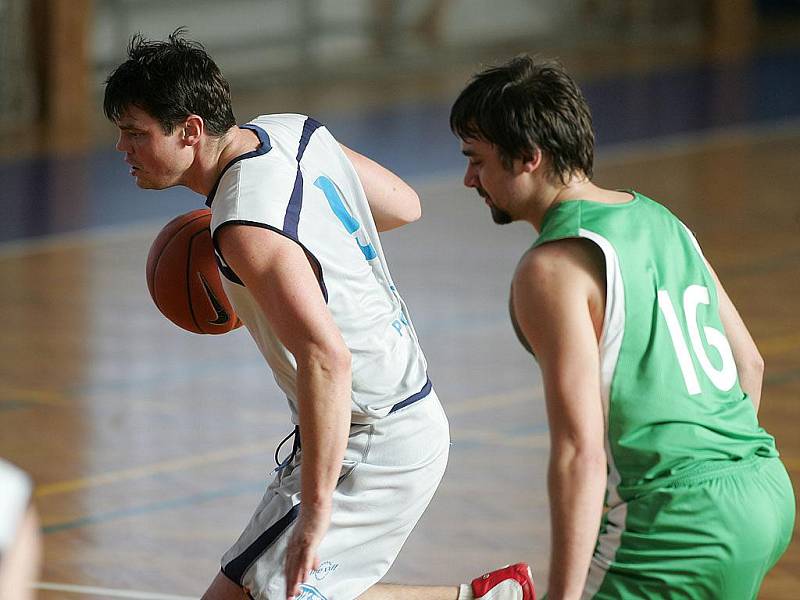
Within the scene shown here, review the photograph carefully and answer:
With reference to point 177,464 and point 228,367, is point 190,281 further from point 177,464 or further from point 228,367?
point 228,367

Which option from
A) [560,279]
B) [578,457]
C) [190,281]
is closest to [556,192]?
[560,279]

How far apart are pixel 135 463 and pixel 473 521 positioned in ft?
4.62

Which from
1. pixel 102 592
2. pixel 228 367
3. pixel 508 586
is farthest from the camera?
pixel 228 367

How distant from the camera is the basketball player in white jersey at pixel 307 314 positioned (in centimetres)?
290

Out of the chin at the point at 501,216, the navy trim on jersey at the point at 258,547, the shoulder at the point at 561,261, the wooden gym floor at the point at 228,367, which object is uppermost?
the chin at the point at 501,216

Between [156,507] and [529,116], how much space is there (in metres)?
3.03

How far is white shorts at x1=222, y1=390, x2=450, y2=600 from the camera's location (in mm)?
3125

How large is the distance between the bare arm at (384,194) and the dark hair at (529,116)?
741mm

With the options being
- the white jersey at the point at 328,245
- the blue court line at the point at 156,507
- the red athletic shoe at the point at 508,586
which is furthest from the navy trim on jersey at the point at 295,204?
the blue court line at the point at 156,507

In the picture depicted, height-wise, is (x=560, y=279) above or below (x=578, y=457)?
above

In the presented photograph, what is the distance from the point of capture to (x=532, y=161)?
2.59 meters

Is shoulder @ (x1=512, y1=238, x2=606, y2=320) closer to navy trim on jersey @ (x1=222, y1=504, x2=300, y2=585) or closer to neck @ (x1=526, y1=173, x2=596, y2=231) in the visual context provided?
neck @ (x1=526, y1=173, x2=596, y2=231)

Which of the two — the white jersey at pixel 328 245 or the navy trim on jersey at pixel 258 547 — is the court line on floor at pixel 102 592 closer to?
the navy trim on jersey at pixel 258 547

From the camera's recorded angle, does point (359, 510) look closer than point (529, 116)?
No
